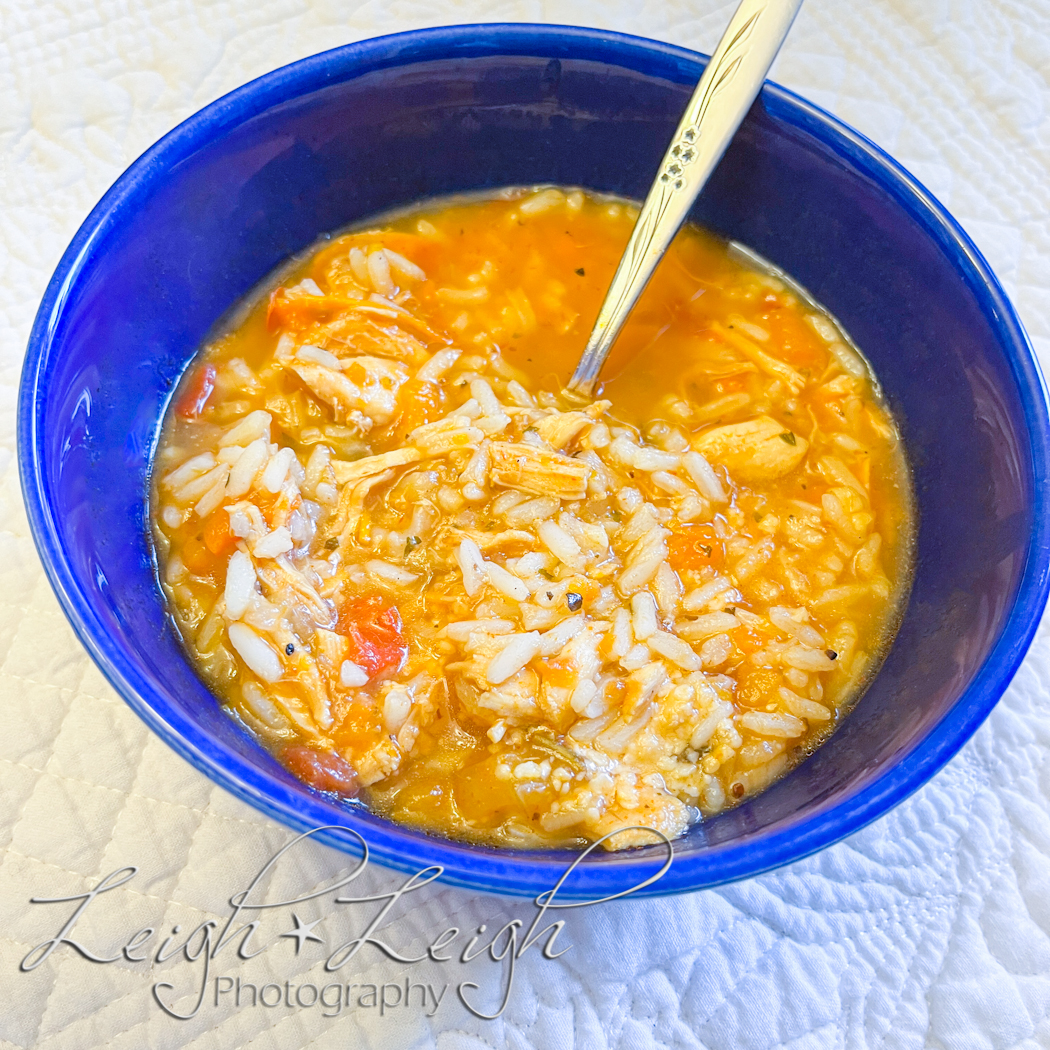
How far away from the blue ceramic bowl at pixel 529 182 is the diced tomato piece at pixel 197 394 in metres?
0.05

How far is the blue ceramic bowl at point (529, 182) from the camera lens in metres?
1.62

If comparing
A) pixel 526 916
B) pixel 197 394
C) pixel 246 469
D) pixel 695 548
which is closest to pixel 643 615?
pixel 695 548

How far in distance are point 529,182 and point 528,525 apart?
959 mm

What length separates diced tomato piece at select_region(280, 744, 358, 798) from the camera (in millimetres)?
1871

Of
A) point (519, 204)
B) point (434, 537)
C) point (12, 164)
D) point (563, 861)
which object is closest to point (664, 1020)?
point (563, 861)

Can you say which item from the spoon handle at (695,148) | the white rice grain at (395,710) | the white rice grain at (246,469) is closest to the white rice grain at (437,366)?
the spoon handle at (695,148)

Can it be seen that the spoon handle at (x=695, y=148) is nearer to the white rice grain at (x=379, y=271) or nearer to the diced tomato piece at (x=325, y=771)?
the white rice grain at (x=379, y=271)

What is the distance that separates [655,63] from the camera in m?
2.19

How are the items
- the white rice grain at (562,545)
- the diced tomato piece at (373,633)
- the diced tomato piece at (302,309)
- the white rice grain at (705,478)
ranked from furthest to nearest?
the diced tomato piece at (302,309) → the white rice grain at (705,478) → the white rice grain at (562,545) → the diced tomato piece at (373,633)

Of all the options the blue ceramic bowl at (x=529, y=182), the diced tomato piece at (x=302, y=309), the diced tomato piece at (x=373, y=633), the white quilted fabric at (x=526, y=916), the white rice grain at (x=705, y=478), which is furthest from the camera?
the diced tomato piece at (x=302, y=309)

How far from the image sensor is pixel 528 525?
2.11 m

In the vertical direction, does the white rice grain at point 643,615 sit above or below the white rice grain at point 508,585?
above

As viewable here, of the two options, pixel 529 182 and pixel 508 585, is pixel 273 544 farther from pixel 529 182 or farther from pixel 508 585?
pixel 529 182

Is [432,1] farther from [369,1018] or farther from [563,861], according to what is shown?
[369,1018]
